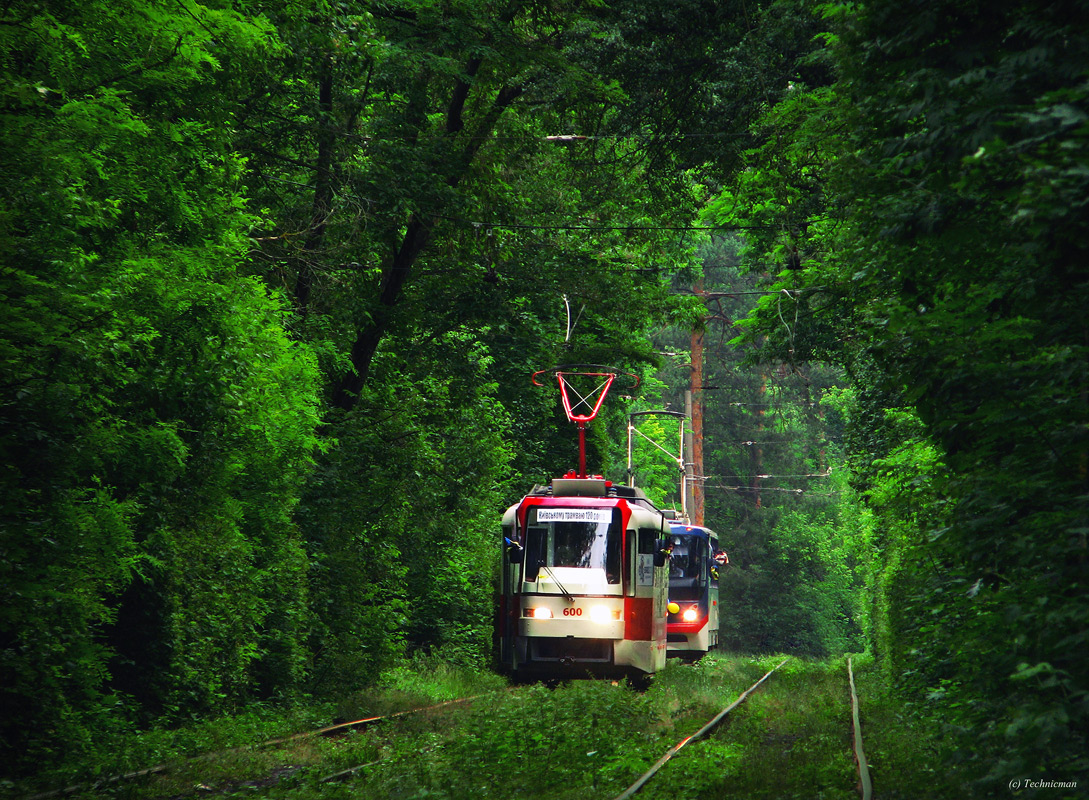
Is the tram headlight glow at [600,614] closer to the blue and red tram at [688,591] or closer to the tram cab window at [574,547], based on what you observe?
the tram cab window at [574,547]

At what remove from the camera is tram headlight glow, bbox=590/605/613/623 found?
17906 mm

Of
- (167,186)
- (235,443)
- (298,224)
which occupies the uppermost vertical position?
(298,224)

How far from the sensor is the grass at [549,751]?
1012 cm

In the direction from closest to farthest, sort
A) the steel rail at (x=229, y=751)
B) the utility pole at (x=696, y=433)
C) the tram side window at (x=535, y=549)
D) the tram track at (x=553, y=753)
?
1. the steel rail at (x=229, y=751)
2. the tram track at (x=553, y=753)
3. the tram side window at (x=535, y=549)
4. the utility pole at (x=696, y=433)

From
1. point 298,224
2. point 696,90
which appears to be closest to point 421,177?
point 298,224

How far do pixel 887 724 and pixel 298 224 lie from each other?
12.9m

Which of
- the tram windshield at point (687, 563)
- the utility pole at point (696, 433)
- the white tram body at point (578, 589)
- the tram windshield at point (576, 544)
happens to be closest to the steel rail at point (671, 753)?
the white tram body at point (578, 589)

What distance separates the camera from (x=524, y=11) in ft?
69.5

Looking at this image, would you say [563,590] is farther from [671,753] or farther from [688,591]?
[688,591]

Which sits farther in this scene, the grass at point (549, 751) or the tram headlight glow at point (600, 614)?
the tram headlight glow at point (600, 614)

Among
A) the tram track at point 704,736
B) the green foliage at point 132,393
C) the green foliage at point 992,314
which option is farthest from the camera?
the tram track at point 704,736

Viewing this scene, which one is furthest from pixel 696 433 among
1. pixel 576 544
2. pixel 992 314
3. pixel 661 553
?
pixel 992 314

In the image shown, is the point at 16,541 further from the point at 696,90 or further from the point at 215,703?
the point at 696,90

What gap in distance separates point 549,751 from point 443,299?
14.7m
